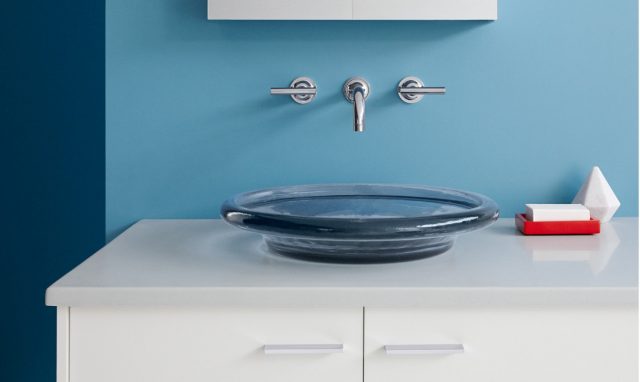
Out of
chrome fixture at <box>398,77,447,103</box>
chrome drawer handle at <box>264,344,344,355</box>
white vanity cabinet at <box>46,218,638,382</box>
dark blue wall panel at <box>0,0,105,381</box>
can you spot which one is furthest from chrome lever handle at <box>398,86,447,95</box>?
dark blue wall panel at <box>0,0,105,381</box>

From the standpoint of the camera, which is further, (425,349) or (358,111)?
(358,111)

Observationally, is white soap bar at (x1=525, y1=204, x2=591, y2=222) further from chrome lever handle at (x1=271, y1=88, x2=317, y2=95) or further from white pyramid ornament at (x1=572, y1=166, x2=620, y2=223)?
chrome lever handle at (x1=271, y1=88, x2=317, y2=95)

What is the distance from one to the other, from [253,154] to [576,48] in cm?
73

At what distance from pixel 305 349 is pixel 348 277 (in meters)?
0.13

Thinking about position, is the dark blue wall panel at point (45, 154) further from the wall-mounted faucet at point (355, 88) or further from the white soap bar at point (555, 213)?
the white soap bar at point (555, 213)

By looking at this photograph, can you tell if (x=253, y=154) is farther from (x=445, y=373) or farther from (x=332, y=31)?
(x=445, y=373)

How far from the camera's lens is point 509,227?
5.72 ft

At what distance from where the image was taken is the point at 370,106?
1.83 m

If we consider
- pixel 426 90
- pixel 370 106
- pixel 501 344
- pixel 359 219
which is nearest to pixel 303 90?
pixel 370 106

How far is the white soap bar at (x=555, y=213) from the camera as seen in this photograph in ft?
5.43

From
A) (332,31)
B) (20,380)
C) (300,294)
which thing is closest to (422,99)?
(332,31)

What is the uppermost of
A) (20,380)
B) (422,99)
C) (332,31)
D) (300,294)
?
(332,31)

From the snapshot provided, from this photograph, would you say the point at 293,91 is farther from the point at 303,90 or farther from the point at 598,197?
the point at 598,197

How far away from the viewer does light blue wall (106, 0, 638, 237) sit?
1809 millimetres
